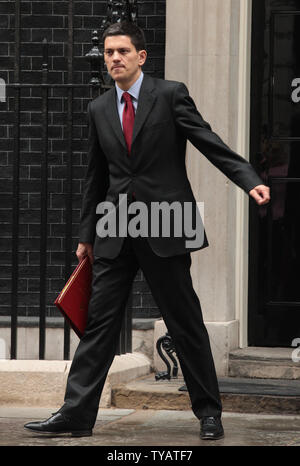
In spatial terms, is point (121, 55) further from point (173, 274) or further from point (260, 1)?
point (260, 1)

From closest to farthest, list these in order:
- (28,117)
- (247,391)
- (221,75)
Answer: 1. (247,391)
2. (221,75)
3. (28,117)

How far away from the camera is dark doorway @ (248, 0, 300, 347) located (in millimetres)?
7938

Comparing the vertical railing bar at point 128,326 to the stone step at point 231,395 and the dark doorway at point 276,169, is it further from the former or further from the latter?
the dark doorway at point 276,169

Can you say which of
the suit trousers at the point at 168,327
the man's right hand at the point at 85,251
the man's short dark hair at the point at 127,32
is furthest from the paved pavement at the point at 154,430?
the man's short dark hair at the point at 127,32

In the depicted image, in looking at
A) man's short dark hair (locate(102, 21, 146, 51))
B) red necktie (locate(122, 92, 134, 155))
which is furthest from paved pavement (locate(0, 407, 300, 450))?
man's short dark hair (locate(102, 21, 146, 51))


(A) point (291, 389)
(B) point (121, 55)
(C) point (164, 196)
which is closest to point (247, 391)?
(A) point (291, 389)

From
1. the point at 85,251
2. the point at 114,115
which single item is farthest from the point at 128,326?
the point at 114,115

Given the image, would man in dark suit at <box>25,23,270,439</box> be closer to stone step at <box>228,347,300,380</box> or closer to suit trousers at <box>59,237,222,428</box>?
suit trousers at <box>59,237,222,428</box>

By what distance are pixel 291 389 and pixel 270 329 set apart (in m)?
1.01

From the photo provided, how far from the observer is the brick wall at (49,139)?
8.18m

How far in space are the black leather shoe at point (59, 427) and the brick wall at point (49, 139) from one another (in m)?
2.37

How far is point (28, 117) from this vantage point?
27.1 ft

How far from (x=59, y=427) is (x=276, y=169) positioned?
9.45ft

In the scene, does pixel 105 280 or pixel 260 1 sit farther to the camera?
pixel 260 1
